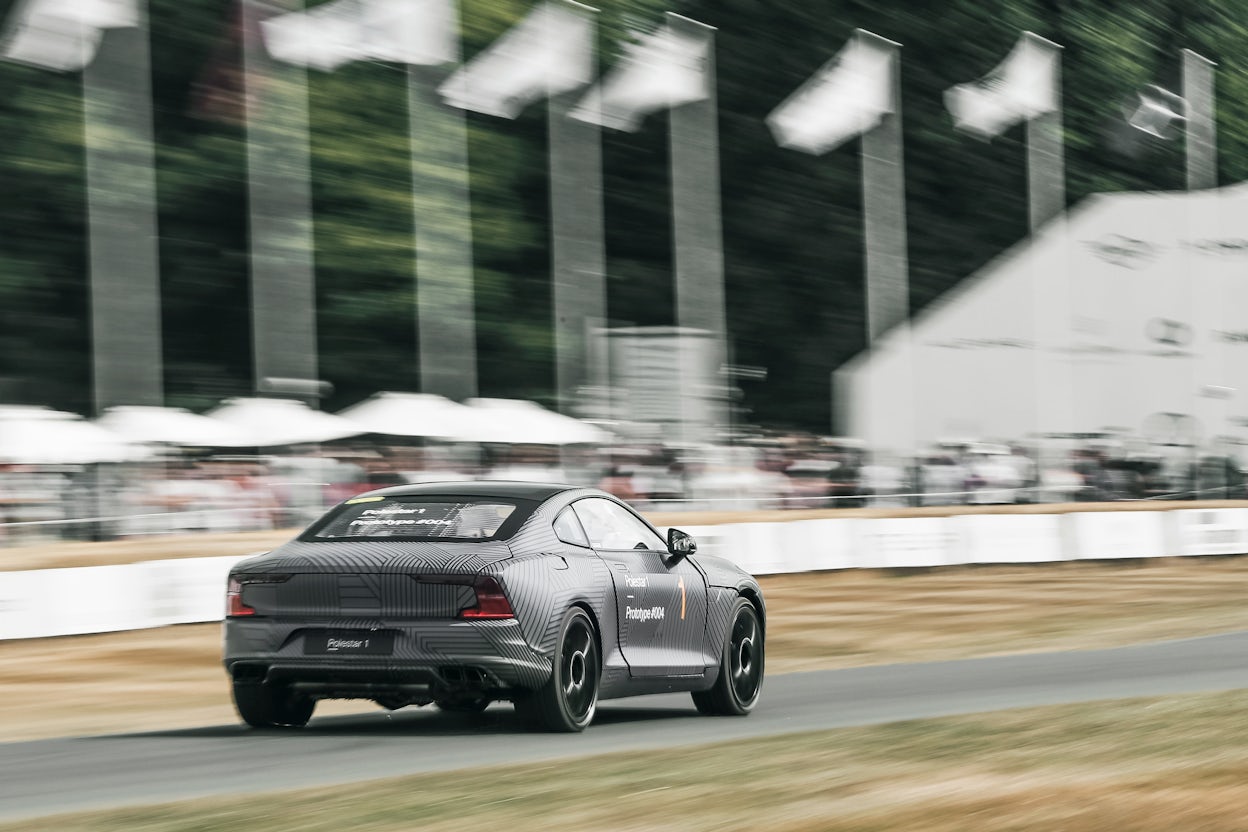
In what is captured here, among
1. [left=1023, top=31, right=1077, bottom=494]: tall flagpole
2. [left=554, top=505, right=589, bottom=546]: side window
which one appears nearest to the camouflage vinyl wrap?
[left=554, top=505, right=589, bottom=546]: side window

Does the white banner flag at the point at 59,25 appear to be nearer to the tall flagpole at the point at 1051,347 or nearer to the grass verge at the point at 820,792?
the tall flagpole at the point at 1051,347

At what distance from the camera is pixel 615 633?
10.1m

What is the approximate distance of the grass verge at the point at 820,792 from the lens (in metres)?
6.79

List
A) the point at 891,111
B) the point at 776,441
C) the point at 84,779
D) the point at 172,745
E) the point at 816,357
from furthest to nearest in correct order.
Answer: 1. the point at 816,357
2. the point at 891,111
3. the point at 776,441
4. the point at 172,745
5. the point at 84,779

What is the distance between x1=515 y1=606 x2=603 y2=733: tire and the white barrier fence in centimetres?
896

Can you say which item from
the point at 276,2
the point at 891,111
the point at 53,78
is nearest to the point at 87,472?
the point at 276,2

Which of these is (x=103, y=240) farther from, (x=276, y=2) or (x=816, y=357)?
(x=816, y=357)

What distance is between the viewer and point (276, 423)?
29.8 metres

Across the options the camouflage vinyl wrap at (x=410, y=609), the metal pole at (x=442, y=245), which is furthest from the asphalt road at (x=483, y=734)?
the metal pole at (x=442, y=245)

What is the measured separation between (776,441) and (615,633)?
23.2 m

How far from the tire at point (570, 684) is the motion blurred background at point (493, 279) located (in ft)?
44.2

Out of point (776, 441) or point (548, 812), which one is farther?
point (776, 441)

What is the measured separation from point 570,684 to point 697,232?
24.3 meters

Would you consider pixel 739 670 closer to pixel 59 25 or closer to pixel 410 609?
pixel 410 609
